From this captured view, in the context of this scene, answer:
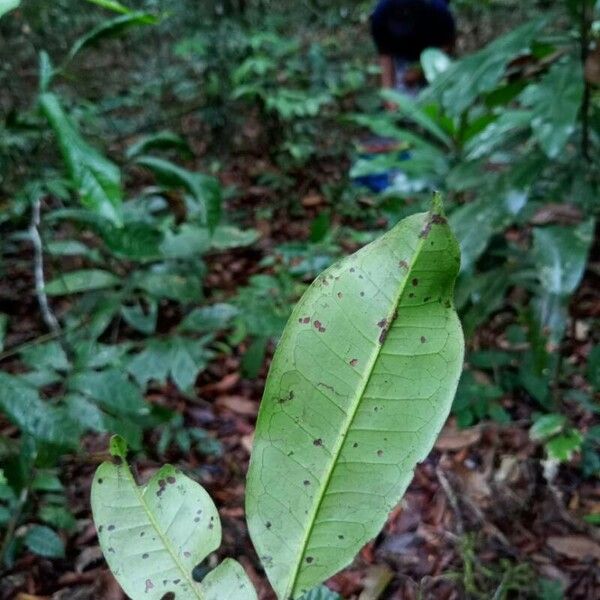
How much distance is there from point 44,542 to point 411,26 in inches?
112

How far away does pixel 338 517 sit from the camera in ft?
1.10

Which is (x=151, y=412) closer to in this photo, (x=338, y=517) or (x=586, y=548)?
(x=586, y=548)

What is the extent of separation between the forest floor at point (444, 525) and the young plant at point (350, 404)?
3.10 feet

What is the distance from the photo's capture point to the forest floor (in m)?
1.29

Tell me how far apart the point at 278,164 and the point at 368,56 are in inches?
52.7

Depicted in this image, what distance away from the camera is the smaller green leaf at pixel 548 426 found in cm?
144

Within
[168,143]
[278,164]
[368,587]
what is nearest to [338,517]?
[368,587]

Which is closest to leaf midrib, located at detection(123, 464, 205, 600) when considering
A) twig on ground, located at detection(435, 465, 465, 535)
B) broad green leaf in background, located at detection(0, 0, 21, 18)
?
broad green leaf in background, located at detection(0, 0, 21, 18)

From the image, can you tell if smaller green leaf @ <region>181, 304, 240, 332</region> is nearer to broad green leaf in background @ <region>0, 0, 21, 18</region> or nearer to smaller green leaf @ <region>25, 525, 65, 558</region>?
smaller green leaf @ <region>25, 525, 65, 558</region>

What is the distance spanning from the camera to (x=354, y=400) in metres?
0.33

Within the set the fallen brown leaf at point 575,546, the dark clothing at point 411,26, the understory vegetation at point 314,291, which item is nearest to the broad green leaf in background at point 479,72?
the understory vegetation at point 314,291

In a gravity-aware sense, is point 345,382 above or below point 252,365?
above

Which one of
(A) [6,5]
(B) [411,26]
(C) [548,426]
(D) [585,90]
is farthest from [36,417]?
(B) [411,26]

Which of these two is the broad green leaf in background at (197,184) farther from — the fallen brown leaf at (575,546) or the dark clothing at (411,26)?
the dark clothing at (411,26)
